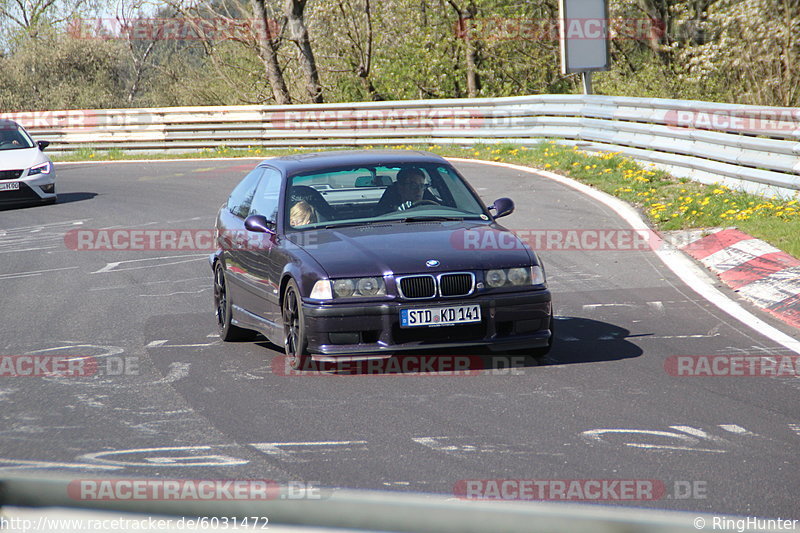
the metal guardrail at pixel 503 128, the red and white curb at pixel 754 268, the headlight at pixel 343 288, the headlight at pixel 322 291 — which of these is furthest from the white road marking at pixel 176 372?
the metal guardrail at pixel 503 128

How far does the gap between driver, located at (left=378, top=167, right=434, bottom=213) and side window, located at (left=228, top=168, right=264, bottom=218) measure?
1.31 metres

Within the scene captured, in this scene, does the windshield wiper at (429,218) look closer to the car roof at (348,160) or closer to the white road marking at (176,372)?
the car roof at (348,160)

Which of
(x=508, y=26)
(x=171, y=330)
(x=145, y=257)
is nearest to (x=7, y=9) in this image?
(x=508, y=26)

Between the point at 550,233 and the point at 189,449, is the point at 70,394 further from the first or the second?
the point at 550,233

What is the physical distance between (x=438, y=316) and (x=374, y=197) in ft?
5.45

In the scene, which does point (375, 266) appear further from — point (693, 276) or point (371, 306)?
point (693, 276)

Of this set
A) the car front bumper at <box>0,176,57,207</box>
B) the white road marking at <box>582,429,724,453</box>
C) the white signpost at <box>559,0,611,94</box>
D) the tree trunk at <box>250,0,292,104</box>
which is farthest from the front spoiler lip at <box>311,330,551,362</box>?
the tree trunk at <box>250,0,292,104</box>

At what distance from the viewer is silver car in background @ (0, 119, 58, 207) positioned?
64.0ft

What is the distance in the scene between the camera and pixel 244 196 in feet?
29.8

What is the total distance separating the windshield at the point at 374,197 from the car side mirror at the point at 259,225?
0.15m

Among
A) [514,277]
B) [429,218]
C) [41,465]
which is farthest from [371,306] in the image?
[41,465]

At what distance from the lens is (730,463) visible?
4.73m

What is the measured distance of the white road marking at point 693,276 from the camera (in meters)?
7.65

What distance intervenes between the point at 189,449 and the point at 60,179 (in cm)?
2068
